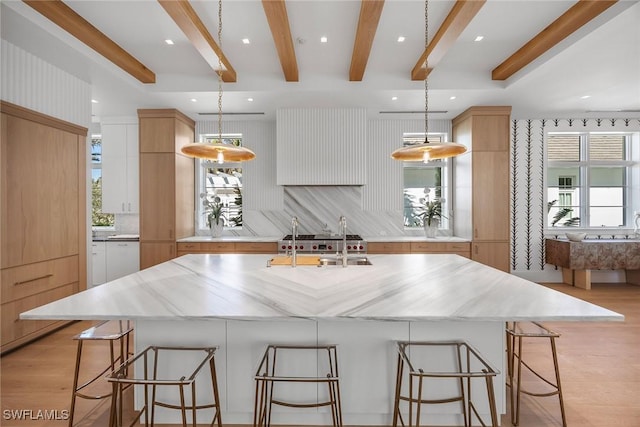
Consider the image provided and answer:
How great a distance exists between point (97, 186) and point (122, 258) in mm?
1652

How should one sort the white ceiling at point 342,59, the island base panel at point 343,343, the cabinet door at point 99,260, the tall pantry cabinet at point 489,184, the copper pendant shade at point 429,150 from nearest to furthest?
1. the island base panel at point 343,343
2. the copper pendant shade at point 429,150
3. the white ceiling at point 342,59
4. the tall pantry cabinet at point 489,184
5. the cabinet door at point 99,260

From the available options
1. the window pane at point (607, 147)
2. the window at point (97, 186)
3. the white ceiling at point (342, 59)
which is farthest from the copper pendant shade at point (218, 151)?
the window pane at point (607, 147)

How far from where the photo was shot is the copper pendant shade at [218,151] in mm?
2229

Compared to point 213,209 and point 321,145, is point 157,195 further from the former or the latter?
point 321,145

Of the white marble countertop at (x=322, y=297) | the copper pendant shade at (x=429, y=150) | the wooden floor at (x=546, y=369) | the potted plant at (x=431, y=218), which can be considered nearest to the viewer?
the white marble countertop at (x=322, y=297)

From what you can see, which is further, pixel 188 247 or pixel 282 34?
pixel 188 247

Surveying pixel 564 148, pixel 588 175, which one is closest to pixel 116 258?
pixel 564 148

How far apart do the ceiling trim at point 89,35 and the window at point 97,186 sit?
2.25 meters

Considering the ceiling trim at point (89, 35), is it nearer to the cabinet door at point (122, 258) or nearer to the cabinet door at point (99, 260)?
the cabinet door at point (122, 258)

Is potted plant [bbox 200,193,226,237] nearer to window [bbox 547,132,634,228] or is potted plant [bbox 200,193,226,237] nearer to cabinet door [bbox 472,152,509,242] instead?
cabinet door [bbox 472,152,509,242]

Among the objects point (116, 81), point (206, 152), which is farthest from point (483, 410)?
point (116, 81)

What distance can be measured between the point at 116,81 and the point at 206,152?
2327mm

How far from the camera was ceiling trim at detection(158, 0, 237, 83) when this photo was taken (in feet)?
8.10

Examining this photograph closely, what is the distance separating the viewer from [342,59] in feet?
11.8
